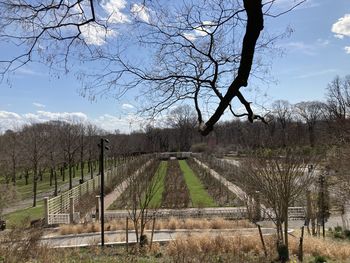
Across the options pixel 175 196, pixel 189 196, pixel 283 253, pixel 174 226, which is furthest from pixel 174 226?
pixel 189 196

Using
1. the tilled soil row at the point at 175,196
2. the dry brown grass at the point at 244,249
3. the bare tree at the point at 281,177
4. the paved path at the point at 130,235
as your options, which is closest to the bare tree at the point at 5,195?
the paved path at the point at 130,235

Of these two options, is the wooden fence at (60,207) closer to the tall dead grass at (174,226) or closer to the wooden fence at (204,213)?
the wooden fence at (204,213)

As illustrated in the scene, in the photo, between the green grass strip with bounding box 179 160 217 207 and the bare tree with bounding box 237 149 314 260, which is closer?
the bare tree with bounding box 237 149 314 260

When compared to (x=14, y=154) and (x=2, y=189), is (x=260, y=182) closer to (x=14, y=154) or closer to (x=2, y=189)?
(x=2, y=189)

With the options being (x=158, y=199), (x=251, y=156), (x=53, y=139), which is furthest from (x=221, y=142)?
(x=251, y=156)

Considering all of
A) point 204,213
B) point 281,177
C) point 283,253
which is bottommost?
point 204,213

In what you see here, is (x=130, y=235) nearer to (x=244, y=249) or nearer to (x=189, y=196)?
(x=244, y=249)

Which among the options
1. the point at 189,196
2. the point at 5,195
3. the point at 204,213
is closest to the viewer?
the point at 204,213

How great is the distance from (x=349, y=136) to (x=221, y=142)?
64.0 meters

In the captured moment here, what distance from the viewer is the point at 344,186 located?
23547 millimetres

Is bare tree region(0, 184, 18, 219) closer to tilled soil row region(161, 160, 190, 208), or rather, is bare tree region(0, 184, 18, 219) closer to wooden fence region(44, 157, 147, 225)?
wooden fence region(44, 157, 147, 225)

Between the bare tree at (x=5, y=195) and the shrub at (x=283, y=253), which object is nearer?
the shrub at (x=283, y=253)

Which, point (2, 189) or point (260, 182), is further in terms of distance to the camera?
point (2, 189)

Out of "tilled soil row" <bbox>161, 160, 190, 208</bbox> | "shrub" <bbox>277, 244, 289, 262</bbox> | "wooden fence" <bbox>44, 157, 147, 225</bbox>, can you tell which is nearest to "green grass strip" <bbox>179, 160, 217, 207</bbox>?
"tilled soil row" <bbox>161, 160, 190, 208</bbox>
